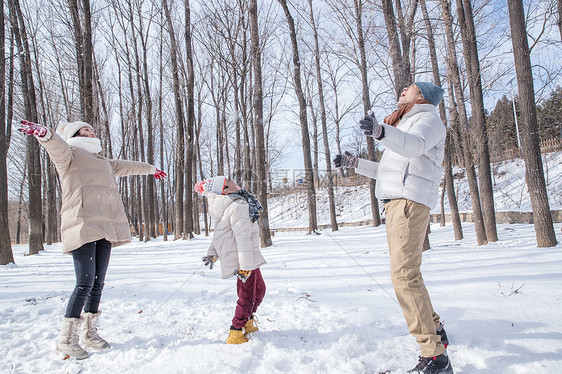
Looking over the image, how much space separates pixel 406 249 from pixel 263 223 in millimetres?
7253

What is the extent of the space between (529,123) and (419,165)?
6061 mm

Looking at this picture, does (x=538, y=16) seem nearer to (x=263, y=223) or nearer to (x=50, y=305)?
(x=263, y=223)

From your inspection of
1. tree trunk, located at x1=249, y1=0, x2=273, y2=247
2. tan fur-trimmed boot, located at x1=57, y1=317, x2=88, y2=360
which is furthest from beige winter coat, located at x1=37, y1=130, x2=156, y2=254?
tree trunk, located at x1=249, y1=0, x2=273, y2=247

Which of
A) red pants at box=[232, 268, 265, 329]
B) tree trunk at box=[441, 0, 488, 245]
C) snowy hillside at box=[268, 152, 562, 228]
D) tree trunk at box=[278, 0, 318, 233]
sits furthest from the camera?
snowy hillside at box=[268, 152, 562, 228]

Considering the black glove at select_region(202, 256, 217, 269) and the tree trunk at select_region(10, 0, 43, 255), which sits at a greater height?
the tree trunk at select_region(10, 0, 43, 255)

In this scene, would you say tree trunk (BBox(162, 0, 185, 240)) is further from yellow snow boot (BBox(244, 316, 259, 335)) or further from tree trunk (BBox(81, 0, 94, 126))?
yellow snow boot (BBox(244, 316, 259, 335))

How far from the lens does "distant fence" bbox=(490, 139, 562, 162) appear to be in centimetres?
2206

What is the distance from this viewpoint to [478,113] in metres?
7.70

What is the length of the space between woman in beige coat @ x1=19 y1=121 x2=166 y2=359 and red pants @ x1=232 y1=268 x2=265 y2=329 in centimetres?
112

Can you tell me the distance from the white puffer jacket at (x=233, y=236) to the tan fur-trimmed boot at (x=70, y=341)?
1188 millimetres

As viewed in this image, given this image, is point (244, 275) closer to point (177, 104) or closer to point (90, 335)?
point (90, 335)

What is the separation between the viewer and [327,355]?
7.50 feet

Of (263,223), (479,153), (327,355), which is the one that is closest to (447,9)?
(479,153)

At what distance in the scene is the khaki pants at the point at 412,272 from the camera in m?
1.89
